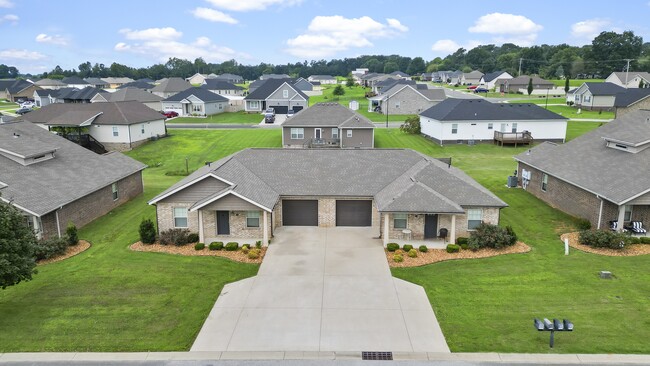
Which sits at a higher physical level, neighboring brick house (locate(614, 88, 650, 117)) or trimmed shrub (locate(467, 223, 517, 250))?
neighboring brick house (locate(614, 88, 650, 117))

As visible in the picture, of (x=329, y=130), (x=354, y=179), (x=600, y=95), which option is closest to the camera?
(x=354, y=179)

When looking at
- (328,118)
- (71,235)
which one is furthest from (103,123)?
(71,235)

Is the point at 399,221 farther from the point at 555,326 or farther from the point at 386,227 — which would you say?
the point at 555,326

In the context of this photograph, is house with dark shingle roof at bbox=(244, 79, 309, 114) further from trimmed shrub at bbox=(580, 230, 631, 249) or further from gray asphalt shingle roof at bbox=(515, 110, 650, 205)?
trimmed shrub at bbox=(580, 230, 631, 249)

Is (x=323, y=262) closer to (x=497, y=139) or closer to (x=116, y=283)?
(x=116, y=283)

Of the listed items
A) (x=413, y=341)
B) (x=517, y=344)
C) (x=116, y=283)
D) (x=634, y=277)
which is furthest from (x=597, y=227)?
(x=116, y=283)

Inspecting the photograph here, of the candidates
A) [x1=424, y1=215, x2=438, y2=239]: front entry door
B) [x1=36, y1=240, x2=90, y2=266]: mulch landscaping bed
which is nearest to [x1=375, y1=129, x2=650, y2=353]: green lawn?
[x1=424, y1=215, x2=438, y2=239]: front entry door
